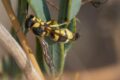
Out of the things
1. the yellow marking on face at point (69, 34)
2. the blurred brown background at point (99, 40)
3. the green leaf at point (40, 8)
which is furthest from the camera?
the blurred brown background at point (99, 40)

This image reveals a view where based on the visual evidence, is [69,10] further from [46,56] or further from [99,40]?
[99,40]

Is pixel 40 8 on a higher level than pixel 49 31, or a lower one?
higher

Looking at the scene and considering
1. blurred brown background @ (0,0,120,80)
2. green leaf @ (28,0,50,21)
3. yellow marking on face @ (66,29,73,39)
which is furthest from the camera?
blurred brown background @ (0,0,120,80)

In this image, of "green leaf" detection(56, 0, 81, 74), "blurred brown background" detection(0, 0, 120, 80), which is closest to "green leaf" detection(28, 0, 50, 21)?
"green leaf" detection(56, 0, 81, 74)

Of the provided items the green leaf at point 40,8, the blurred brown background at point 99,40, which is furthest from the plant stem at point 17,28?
the blurred brown background at point 99,40

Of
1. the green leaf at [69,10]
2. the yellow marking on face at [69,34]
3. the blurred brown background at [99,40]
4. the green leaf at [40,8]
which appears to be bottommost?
the blurred brown background at [99,40]

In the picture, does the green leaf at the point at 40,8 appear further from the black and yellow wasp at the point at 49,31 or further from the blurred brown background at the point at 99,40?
the blurred brown background at the point at 99,40

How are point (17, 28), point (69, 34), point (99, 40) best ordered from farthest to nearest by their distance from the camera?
point (99, 40) → point (69, 34) → point (17, 28)

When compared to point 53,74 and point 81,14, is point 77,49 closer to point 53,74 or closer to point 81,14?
point 81,14

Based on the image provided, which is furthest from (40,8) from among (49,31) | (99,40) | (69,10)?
(99,40)

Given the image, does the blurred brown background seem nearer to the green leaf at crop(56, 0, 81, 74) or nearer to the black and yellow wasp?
the black and yellow wasp
